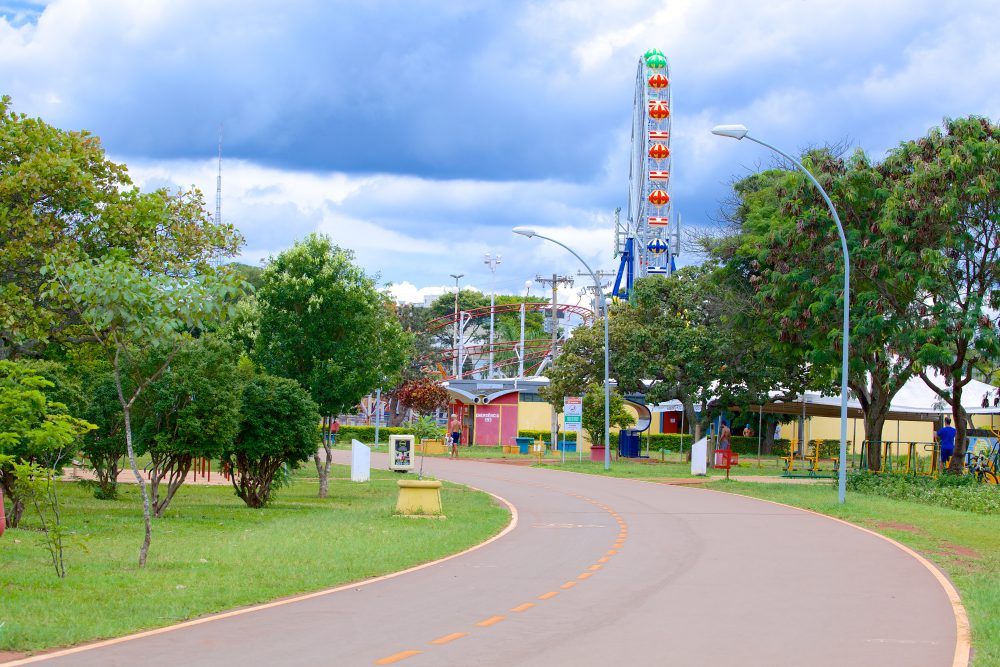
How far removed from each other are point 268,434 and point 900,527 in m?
13.0

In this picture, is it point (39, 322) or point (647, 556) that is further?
point (39, 322)

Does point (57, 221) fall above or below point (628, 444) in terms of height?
above

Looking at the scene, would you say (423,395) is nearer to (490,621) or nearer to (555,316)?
(555,316)

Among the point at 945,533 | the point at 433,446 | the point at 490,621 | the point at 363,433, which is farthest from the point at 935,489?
the point at 363,433

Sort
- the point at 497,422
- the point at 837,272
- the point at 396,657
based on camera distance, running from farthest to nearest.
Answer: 1. the point at 497,422
2. the point at 837,272
3. the point at 396,657

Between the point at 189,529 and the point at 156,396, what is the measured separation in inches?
114

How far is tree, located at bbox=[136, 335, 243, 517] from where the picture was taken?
21.1 m

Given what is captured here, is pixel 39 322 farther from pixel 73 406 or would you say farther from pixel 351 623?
pixel 351 623

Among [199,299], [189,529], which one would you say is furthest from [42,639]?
[189,529]

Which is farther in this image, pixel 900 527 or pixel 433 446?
pixel 433 446

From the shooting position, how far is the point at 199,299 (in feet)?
47.1

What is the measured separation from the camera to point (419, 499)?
2238cm

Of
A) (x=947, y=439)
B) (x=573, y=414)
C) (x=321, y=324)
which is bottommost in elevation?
(x=947, y=439)

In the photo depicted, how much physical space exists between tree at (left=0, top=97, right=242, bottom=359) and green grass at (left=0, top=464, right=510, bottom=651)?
12.4ft
